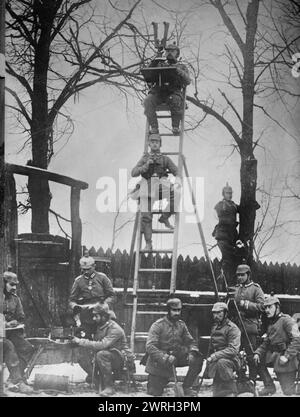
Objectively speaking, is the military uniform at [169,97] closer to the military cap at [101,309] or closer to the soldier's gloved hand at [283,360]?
the military cap at [101,309]

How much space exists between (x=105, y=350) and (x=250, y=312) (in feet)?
5.81

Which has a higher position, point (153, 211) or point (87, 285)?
point (153, 211)

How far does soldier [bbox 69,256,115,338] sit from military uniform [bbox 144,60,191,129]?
1.91 meters

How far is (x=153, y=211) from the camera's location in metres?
6.33

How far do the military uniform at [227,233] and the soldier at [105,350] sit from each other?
1691mm

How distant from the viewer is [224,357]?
583 cm

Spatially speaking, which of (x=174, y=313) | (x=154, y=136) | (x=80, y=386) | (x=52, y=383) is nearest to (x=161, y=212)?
(x=154, y=136)

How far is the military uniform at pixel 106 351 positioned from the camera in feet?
19.1
